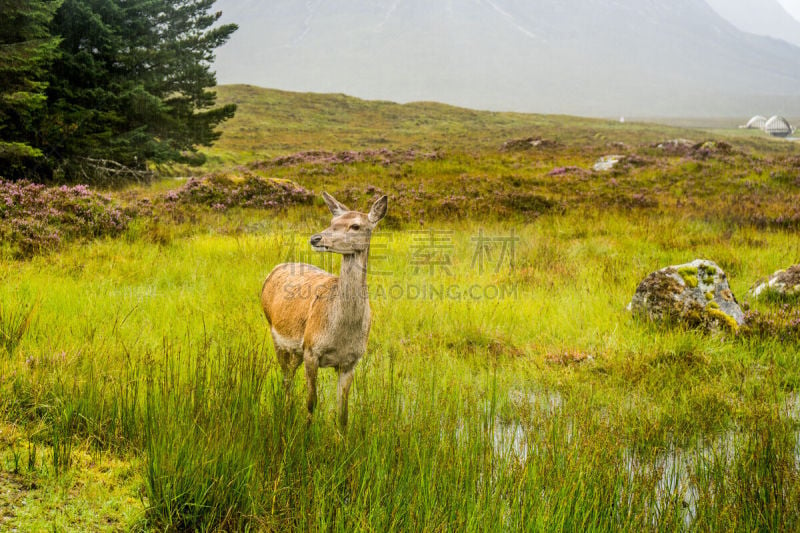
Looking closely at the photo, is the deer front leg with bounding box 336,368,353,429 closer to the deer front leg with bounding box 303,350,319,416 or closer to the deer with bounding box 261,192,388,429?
the deer with bounding box 261,192,388,429

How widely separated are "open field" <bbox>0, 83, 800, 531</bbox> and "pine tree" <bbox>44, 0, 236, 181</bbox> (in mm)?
4583

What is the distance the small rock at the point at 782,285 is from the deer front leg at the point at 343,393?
6.65 m

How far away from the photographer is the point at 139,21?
18016 millimetres

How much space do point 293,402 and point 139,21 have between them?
2035 centimetres

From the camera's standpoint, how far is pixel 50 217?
8836mm

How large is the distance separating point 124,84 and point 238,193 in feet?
22.9

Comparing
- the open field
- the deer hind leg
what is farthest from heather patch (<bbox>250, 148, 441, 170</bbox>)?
the deer hind leg

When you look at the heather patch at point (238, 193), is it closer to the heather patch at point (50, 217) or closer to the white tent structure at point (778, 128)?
the heather patch at point (50, 217)

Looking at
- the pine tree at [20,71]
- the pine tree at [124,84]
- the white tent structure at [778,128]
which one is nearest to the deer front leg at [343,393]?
the pine tree at [20,71]

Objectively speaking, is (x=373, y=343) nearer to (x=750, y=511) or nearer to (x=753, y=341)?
(x=750, y=511)

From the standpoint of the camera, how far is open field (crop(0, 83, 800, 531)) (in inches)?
100

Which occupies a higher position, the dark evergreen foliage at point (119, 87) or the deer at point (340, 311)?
the dark evergreen foliage at point (119, 87)

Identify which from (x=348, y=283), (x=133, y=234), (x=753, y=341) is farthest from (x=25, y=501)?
(x=133, y=234)

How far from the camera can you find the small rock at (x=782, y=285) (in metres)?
6.70
